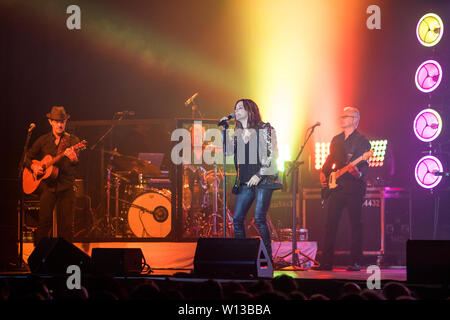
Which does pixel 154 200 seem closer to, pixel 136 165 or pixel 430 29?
pixel 136 165

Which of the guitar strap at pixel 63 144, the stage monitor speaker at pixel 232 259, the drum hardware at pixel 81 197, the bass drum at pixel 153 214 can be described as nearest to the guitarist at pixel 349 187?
the stage monitor speaker at pixel 232 259

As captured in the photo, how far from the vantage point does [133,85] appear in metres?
12.3

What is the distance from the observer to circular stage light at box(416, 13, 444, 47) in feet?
29.8

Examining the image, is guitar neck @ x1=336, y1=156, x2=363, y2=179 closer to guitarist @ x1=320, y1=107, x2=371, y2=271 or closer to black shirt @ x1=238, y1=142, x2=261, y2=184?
guitarist @ x1=320, y1=107, x2=371, y2=271

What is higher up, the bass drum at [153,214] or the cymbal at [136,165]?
the cymbal at [136,165]

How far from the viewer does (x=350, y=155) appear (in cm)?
875

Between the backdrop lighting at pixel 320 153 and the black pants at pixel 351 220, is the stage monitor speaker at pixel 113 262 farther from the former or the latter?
the backdrop lighting at pixel 320 153

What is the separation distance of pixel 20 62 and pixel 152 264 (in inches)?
180

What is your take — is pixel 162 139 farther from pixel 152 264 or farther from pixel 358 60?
pixel 358 60

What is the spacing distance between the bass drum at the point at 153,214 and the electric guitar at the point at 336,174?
2742mm

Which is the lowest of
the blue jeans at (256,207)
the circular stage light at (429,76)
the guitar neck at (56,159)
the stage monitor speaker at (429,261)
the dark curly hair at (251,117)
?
the stage monitor speaker at (429,261)

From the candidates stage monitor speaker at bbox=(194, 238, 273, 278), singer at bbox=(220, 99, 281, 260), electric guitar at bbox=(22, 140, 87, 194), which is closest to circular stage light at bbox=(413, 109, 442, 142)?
singer at bbox=(220, 99, 281, 260)

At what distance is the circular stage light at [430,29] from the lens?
9094 mm

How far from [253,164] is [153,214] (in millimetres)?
3701
